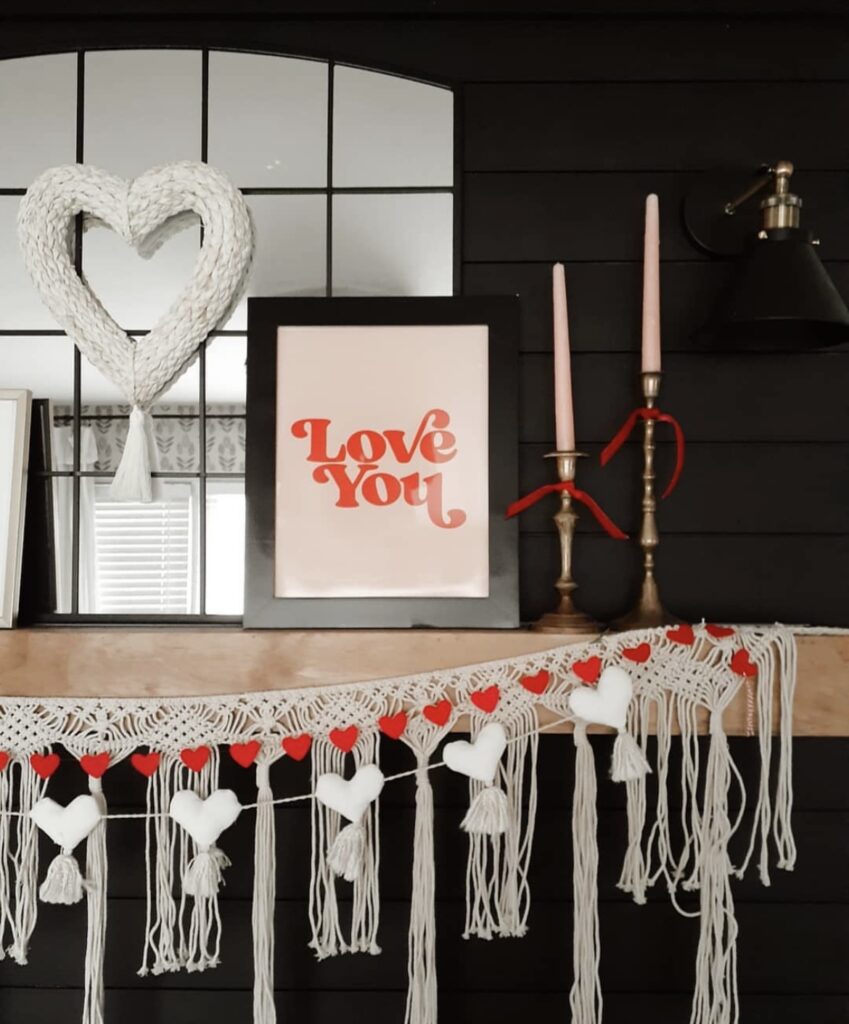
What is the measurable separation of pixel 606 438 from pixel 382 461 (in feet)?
1.18

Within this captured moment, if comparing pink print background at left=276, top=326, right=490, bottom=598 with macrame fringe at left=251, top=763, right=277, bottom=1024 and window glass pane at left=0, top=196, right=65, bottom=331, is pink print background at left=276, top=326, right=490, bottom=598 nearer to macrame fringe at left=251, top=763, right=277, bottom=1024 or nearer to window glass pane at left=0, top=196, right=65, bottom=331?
macrame fringe at left=251, top=763, right=277, bottom=1024

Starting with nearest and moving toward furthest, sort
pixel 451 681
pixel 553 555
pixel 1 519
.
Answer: pixel 451 681 → pixel 1 519 → pixel 553 555

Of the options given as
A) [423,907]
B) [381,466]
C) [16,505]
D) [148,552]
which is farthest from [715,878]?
[16,505]

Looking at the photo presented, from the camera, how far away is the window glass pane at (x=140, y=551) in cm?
134

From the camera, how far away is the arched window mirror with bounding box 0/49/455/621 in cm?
135

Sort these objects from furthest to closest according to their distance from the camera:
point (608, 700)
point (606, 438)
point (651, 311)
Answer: point (606, 438) < point (651, 311) < point (608, 700)

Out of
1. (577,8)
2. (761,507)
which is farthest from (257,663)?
(577,8)

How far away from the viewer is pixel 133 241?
1.27 meters

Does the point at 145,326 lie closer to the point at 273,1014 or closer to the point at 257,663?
the point at 257,663

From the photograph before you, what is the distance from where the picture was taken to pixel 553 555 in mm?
1318

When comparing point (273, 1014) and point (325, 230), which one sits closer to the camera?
point (273, 1014)

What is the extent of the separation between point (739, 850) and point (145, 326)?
4.07ft

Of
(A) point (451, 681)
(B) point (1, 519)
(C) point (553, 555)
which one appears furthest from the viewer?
(C) point (553, 555)

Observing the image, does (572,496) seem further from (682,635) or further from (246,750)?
(246,750)
